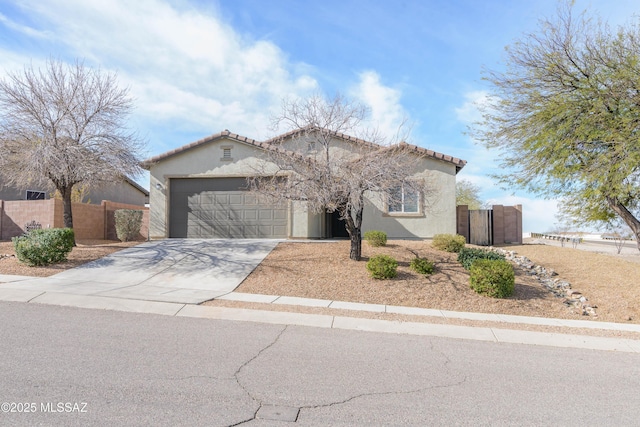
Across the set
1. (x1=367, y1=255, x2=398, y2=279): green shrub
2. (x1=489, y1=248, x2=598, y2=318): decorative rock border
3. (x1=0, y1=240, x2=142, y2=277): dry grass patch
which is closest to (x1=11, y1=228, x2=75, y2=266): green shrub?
(x1=0, y1=240, x2=142, y2=277): dry grass patch

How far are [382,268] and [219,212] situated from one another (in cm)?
927

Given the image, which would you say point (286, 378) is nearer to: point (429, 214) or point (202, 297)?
point (202, 297)

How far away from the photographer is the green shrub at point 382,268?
1082 cm

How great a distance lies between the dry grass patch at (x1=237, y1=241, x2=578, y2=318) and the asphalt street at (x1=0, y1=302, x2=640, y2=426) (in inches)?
118

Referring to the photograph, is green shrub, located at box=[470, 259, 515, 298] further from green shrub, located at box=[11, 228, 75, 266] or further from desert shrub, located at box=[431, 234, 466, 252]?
green shrub, located at box=[11, 228, 75, 266]

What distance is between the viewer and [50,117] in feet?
45.4

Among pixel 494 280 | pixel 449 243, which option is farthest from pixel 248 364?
pixel 449 243

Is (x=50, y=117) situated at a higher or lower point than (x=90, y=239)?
higher

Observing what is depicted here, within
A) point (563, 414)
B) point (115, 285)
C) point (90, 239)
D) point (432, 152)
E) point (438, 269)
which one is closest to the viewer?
point (563, 414)

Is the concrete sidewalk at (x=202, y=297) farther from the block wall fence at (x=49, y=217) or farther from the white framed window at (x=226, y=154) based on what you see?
the block wall fence at (x=49, y=217)

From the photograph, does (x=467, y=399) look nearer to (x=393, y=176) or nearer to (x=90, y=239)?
(x=393, y=176)

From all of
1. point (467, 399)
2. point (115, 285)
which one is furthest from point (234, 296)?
point (467, 399)

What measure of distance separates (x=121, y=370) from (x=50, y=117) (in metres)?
12.9

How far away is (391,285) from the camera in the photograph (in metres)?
10.5
